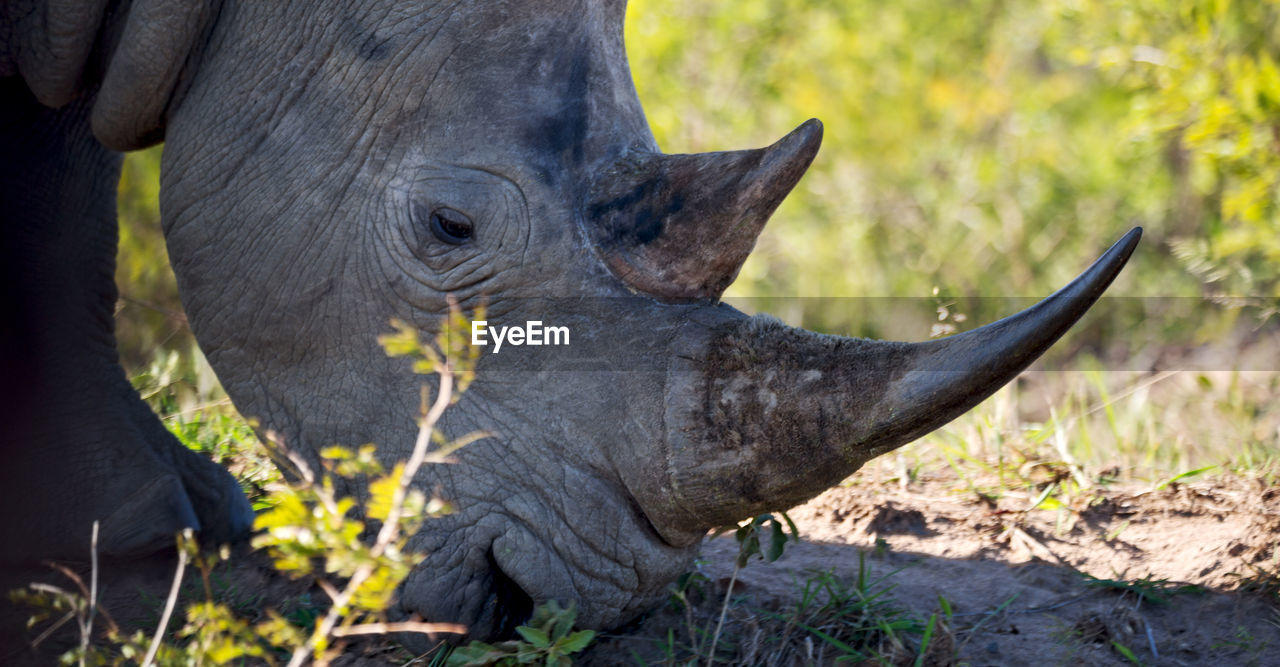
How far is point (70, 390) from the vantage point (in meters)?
3.93

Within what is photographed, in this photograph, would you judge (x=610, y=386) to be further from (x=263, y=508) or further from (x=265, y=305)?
(x=263, y=508)

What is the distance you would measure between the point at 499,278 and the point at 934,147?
21.7ft

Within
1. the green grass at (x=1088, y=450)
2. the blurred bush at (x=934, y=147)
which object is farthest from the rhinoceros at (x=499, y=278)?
the blurred bush at (x=934, y=147)

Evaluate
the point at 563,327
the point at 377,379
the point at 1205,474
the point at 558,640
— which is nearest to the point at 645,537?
the point at 558,640

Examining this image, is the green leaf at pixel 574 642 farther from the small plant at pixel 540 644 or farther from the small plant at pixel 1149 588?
the small plant at pixel 1149 588

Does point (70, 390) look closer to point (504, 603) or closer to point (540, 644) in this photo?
point (504, 603)

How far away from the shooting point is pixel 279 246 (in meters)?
3.19

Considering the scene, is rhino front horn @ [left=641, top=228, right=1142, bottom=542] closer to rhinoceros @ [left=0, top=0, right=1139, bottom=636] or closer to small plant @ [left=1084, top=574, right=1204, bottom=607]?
rhinoceros @ [left=0, top=0, right=1139, bottom=636]

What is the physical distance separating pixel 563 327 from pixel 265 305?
0.77 metres

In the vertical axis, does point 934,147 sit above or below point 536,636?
above

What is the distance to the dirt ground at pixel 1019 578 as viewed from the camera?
314 centimetres

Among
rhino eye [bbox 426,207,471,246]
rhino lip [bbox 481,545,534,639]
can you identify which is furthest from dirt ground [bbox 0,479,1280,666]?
rhino eye [bbox 426,207,471,246]

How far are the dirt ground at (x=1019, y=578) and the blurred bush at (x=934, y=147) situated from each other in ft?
11.7

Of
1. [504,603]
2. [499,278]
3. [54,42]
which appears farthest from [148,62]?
[504,603]
